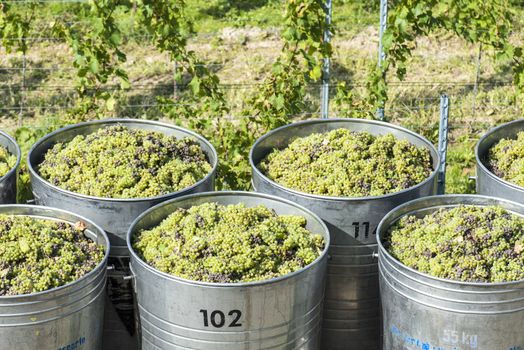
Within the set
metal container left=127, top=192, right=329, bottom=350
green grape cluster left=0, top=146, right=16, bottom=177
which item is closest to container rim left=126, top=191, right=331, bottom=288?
metal container left=127, top=192, right=329, bottom=350

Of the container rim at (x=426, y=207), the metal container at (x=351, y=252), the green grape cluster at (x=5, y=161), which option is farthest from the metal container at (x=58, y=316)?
the container rim at (x=426, y=207)

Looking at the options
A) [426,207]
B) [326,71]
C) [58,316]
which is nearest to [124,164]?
→ [58,316]

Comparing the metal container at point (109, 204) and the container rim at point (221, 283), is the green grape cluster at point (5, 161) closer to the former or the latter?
the metal container at point (109, 204)

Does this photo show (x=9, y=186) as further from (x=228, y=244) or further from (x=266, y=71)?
(x=266, y=71)

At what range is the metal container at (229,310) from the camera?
11.1 feet

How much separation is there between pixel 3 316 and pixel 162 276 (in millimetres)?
615

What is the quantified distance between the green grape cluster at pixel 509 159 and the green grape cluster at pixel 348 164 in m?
0.37

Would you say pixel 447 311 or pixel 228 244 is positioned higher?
pixel 228 244

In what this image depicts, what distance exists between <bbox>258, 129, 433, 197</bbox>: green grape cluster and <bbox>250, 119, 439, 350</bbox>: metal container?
0.35 ft

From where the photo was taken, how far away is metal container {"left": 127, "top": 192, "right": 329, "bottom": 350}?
3389 mm

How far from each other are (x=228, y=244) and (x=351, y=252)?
2.29 ft

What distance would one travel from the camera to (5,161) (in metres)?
4.45

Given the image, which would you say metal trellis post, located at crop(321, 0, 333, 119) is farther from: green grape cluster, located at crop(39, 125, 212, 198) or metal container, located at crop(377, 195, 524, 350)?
metal container, located at crop(377, 195, 524, 350)

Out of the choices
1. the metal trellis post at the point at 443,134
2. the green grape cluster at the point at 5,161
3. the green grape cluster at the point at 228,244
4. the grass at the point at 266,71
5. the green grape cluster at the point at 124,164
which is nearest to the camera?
the green grape cluster at the point at 228,244
